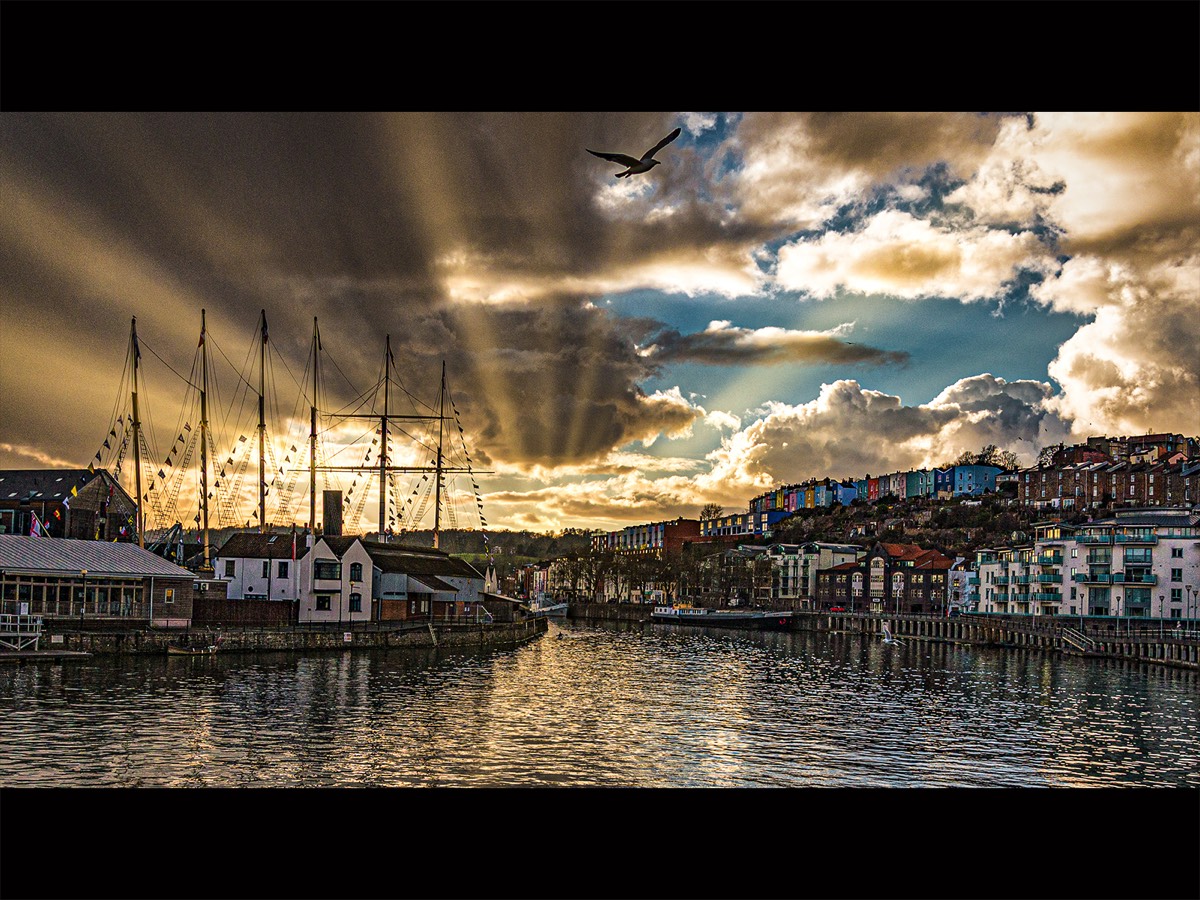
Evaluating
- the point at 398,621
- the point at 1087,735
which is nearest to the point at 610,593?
the point at 398,621

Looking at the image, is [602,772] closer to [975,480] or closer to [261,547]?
[261,547]

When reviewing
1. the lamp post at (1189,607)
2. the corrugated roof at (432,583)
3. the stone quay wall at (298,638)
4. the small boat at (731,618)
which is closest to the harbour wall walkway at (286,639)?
the stone quay wall at (298,638)

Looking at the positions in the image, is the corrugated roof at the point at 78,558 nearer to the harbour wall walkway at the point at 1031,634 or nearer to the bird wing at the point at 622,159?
the bird wing at the point at 622,159

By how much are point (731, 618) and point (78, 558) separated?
73823mm

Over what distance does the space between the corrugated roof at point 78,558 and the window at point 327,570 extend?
10.7 meters

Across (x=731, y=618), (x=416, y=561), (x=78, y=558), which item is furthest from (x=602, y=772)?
(x=731, y=618)

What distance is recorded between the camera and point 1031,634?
75.1 meters

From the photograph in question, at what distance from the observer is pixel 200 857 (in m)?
4.00

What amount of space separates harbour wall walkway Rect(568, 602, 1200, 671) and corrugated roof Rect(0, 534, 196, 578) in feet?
187

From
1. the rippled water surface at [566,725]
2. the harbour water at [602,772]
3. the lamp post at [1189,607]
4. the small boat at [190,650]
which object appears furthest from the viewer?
the lamp post at [1189,607]

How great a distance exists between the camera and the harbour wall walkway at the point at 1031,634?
62469 millimetres

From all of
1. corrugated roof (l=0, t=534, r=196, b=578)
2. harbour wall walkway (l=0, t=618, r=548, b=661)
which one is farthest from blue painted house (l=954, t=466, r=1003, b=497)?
corrugated roof (l=0, t=534, r=196, b=578)

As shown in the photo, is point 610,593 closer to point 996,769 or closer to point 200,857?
point 996,769

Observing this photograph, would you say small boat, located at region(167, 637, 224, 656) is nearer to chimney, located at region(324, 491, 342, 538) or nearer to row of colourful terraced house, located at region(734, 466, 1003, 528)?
chimney, located at region(324, 491, 342, 538)
